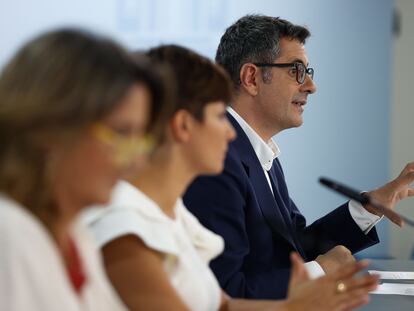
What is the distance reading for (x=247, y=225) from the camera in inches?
78.5

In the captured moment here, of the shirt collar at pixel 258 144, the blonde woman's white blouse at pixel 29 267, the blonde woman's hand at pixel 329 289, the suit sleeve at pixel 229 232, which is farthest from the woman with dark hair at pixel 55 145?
the shirt collar at pixel 258 144

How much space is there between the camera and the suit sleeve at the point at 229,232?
1830 mm

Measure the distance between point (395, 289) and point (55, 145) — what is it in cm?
134

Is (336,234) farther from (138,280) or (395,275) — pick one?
(138,280)

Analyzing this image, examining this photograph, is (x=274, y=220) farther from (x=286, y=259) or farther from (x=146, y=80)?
(x=146, y=80)

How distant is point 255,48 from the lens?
2.33 m

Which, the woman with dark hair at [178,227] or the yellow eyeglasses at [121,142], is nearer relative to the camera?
the yellow eyeglasses at [121,142]

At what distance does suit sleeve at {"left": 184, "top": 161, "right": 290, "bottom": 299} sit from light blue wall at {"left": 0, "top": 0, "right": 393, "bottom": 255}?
212 cm

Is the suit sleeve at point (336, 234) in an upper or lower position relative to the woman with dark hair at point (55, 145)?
lower

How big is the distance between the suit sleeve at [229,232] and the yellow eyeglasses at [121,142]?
94 cm

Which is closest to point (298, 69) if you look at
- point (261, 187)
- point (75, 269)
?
point (261, 187)

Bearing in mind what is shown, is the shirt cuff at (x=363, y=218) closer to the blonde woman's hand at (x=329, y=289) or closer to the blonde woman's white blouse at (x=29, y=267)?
the blonde woman's hand at (x=329, y=289)

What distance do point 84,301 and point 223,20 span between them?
10.5ft

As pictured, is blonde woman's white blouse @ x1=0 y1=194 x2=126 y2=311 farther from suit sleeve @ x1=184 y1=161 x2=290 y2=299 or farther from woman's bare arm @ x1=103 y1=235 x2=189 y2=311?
suit sleeve @ x1=184 y1=161 x2=290 y2=299
